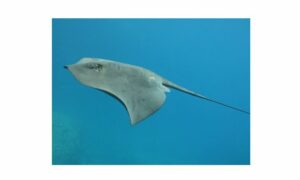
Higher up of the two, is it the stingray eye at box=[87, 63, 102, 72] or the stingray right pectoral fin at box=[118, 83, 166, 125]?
the stingray eye at box=[87, 63, 102, 72]

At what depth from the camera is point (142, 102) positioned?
318 cm

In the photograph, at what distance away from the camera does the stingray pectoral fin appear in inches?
120

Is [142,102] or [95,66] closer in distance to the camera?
[142,102]

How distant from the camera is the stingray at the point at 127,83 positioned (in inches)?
124

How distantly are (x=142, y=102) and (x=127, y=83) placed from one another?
328mm

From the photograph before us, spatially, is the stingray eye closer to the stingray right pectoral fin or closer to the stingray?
the stingray

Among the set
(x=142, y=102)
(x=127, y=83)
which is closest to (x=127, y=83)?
(x=127, y=83)

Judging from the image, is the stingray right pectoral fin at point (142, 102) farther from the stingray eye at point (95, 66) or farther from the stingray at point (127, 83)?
the stingray eye at point (95, 66)

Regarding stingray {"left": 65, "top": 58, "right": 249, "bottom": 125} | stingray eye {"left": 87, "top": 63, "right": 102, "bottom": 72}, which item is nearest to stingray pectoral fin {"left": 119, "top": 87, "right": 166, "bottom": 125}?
stingray {"left": 65, "top": 58, "right": 249, "bottom": 125}

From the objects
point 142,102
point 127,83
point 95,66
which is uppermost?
point 95,66

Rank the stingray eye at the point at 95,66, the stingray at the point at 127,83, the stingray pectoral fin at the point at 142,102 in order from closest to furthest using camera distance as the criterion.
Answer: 1. the stingray pectoral fin at the point at 142,102
2. the stingray at the point at 127,83
3. the stingray eye at the point at 95,66

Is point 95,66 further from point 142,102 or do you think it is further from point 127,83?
point 142,102

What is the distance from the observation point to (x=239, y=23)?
452 centimetres

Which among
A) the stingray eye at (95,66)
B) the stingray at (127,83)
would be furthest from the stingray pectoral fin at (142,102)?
the stingray eye at (95,66)
